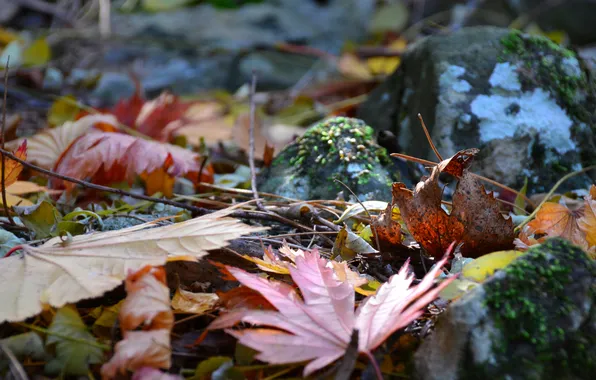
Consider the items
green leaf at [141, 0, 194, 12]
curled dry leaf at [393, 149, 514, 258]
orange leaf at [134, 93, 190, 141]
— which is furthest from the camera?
green leaf at [141, 0, 194, 12]

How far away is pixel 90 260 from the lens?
94 centimetres

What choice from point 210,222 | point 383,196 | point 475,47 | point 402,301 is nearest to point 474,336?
point 402,301

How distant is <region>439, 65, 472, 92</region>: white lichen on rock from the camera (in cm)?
170

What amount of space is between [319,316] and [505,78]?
122 cm

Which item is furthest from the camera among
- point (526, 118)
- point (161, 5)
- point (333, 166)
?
point (161, 5)

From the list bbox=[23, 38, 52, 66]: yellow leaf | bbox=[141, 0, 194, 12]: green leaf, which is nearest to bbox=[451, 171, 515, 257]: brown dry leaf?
bbox=[23, 38, 52, 66]: yellow leaf

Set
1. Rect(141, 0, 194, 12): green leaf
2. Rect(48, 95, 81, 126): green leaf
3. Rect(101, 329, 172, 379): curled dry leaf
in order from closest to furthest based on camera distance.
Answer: Rect(101, 329, 172, 379): curled dry leaf, Rect(48, 95, 81, 126): green leaf, Rect(141, 0, 194, 12): green leaf

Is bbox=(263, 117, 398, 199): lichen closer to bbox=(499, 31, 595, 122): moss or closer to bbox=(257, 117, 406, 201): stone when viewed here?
bbox=(257, 117, 406, 201): stone

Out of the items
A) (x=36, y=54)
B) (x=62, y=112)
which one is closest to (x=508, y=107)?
(x=62, y=112)

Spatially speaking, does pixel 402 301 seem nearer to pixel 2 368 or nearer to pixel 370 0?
pixel 2 368

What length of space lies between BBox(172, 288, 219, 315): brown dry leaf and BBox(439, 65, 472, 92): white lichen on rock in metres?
1.11

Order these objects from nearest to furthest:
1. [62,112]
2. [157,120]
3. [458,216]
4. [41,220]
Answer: [458,216], [41,220], [157,120], [62,112]

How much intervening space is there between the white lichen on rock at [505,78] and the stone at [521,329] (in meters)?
0.98

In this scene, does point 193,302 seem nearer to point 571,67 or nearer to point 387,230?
point 387,230
